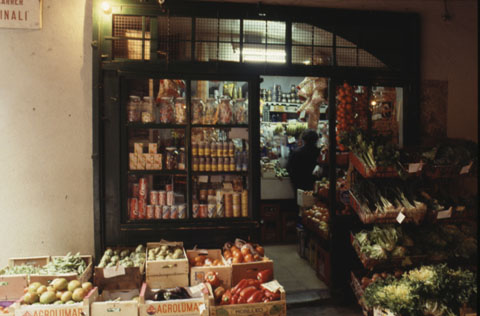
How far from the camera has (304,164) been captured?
728 centimetres

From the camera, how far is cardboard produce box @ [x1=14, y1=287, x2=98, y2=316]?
3.28m

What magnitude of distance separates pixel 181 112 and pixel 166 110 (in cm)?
18

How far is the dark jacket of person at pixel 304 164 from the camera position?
727 cm

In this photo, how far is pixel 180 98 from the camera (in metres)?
4.52

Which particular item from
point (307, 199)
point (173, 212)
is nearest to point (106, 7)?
point (173, 212)

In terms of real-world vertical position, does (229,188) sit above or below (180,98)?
below

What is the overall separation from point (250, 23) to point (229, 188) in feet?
6.79

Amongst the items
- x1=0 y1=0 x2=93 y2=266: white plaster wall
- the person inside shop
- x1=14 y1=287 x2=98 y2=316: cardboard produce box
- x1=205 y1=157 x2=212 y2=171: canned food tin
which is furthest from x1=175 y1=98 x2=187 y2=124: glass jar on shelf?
the person inside shop

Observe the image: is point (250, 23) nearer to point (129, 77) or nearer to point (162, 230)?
point (129, 77)

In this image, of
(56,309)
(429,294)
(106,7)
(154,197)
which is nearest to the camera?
(56,309)

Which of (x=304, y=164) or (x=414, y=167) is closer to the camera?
(x=414, y=167)

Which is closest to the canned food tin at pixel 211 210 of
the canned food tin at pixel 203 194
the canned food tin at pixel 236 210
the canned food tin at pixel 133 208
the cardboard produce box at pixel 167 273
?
the canned food tin at pixel 203 194

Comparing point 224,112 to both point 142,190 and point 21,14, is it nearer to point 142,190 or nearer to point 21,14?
point 142,190

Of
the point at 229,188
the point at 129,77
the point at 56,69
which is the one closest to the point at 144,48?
the point at 129,77
